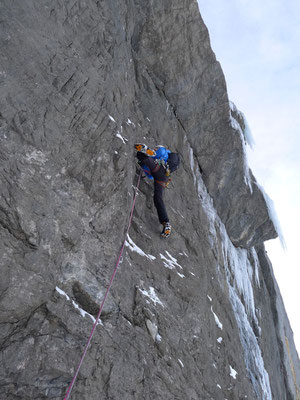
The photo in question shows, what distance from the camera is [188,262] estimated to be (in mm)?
5730

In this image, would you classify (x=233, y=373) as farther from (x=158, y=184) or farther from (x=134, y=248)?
(x=158, y=184)

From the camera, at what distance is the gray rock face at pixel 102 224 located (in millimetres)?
3105

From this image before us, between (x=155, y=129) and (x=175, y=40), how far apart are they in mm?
1988

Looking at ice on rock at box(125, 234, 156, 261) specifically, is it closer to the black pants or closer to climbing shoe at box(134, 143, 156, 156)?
the black pants

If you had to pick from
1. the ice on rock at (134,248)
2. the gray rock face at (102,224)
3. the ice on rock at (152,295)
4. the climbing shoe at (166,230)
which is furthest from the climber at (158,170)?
the ice on rock at (152,295)

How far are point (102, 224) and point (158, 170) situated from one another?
1.76m

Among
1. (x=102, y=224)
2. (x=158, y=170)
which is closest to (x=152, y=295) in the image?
(x=102, y=224)

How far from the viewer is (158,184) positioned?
554cm

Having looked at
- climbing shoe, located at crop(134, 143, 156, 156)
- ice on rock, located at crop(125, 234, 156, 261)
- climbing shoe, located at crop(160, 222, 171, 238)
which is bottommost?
ice on rock, located at crop(125, 234, 156, 261)

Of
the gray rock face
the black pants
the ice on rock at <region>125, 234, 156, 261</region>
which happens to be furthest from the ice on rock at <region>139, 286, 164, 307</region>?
the black pants

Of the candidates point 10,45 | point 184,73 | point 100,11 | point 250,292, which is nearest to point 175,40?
point 184,73

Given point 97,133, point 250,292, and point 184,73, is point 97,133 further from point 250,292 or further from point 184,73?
point 250,292

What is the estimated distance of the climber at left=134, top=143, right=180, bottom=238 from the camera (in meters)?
5.35

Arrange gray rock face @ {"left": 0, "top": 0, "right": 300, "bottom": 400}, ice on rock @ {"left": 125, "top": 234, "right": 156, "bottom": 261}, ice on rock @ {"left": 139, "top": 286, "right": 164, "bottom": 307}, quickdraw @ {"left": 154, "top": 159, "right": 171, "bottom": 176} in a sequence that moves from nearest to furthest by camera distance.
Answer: gray rock face @ {"left": 0, "top": 0, "right": 300, "bottom": 400}
ice on rock @ {"left": 139, "top": 286, "right": 164, "bottom": 307}
ice on rock @ {"left": 125, "top": 234, "right": 156, "bottom": 261}
quickdraw @ {"left": 154, "top": 159, "right": 171, "bottom": 176}
